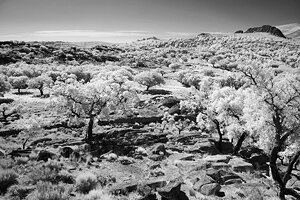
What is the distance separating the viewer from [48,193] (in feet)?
34.4

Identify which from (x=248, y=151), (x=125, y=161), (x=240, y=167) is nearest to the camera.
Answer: (x=240, y=167)

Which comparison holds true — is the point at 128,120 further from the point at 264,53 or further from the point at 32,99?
the point at 264,53

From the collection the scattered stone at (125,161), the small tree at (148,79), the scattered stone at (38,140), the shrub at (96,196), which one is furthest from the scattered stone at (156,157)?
the small tree at (148,79)

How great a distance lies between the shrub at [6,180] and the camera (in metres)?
11.7

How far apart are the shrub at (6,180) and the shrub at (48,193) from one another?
1.69 m

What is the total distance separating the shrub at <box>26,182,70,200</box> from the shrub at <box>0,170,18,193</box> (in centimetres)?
169

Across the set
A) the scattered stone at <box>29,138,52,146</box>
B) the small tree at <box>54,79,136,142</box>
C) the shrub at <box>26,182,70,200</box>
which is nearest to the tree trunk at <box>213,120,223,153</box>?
the small tree at <box>54,79,136,142</box>

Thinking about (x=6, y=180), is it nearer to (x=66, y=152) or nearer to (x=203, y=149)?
(x=66, y=152)

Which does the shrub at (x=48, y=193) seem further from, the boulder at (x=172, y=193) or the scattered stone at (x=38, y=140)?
the scattered stone at (x=38, y=140)

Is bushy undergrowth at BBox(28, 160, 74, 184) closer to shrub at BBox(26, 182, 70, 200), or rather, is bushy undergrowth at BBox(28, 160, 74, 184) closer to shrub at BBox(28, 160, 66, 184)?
shrub at BBox(28, 160, 66, 184)

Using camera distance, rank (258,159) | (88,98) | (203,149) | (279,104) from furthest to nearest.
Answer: (88,98), (203,149), (258,159), (279,104)

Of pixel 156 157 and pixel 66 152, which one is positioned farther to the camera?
pixel 156 157

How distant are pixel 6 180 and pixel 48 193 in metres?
3.26

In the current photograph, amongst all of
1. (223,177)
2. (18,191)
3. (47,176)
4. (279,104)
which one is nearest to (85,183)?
(47,176)
